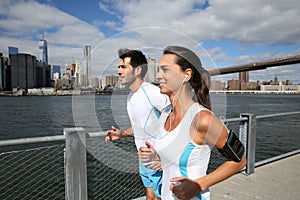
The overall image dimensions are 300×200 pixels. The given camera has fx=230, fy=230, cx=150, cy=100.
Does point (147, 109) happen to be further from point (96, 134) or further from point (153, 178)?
point (96, 134)

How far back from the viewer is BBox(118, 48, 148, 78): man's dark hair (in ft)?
5.41

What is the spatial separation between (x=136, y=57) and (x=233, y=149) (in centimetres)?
96

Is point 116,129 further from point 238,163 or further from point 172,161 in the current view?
point 238,163

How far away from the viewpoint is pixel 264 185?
10.6 feet

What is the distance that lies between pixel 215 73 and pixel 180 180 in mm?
621

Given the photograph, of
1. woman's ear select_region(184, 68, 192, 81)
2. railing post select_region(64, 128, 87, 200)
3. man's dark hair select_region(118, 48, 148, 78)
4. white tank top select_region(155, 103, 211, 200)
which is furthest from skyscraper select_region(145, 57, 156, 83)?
railing post select_region(64, 128, 87, 200)

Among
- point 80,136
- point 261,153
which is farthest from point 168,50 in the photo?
point 261,153

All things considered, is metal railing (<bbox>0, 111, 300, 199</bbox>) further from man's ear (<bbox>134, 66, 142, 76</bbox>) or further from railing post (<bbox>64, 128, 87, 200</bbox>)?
man's ear (<bbox>134, 66, 142, 76</bbox>)

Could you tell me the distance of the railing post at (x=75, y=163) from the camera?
6.63ft

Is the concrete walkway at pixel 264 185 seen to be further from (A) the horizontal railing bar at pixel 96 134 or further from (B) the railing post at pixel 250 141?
(A) the horizontal railing bar at pixel 96 134

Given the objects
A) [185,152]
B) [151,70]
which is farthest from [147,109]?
[185,152]

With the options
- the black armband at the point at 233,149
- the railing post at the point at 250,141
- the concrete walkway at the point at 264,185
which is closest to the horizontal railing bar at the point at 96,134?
the black armband at the point at 233,149

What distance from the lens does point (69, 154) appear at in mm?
2027

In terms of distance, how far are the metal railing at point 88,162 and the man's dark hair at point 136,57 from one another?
0.76 metres
